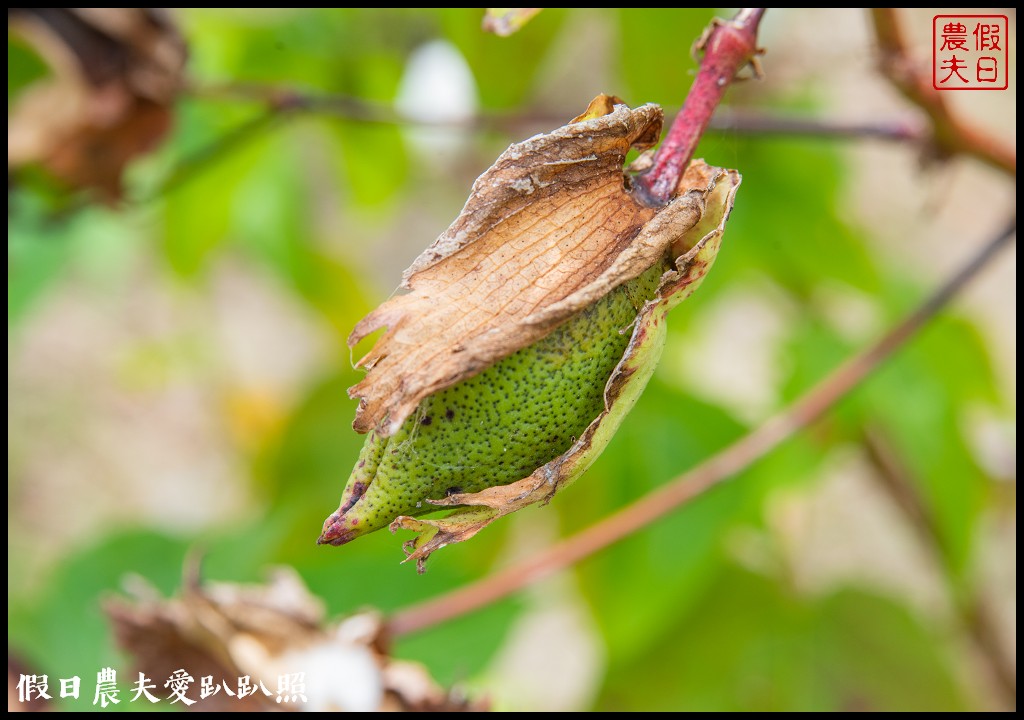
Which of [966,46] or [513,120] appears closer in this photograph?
[966,46]

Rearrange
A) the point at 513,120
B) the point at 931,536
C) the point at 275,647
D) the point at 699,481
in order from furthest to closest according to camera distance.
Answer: the point at 931,536 → the point at 513,120 → the point at 699,481 → the point at 275,647

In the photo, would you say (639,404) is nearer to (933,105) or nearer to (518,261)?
(933,105)

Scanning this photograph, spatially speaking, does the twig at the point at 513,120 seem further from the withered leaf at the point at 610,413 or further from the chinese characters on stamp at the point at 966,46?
the withered leaf at the point at 610,413

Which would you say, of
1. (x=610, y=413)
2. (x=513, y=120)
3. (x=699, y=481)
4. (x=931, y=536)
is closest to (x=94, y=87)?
(x=513, y=120)

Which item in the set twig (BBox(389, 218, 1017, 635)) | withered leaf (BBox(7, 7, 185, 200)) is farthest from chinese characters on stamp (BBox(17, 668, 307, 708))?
withered leaf (BBox(7, 7, 185, 200))

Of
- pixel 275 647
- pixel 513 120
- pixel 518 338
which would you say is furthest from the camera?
pixel 513 120

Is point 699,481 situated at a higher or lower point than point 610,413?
lower
